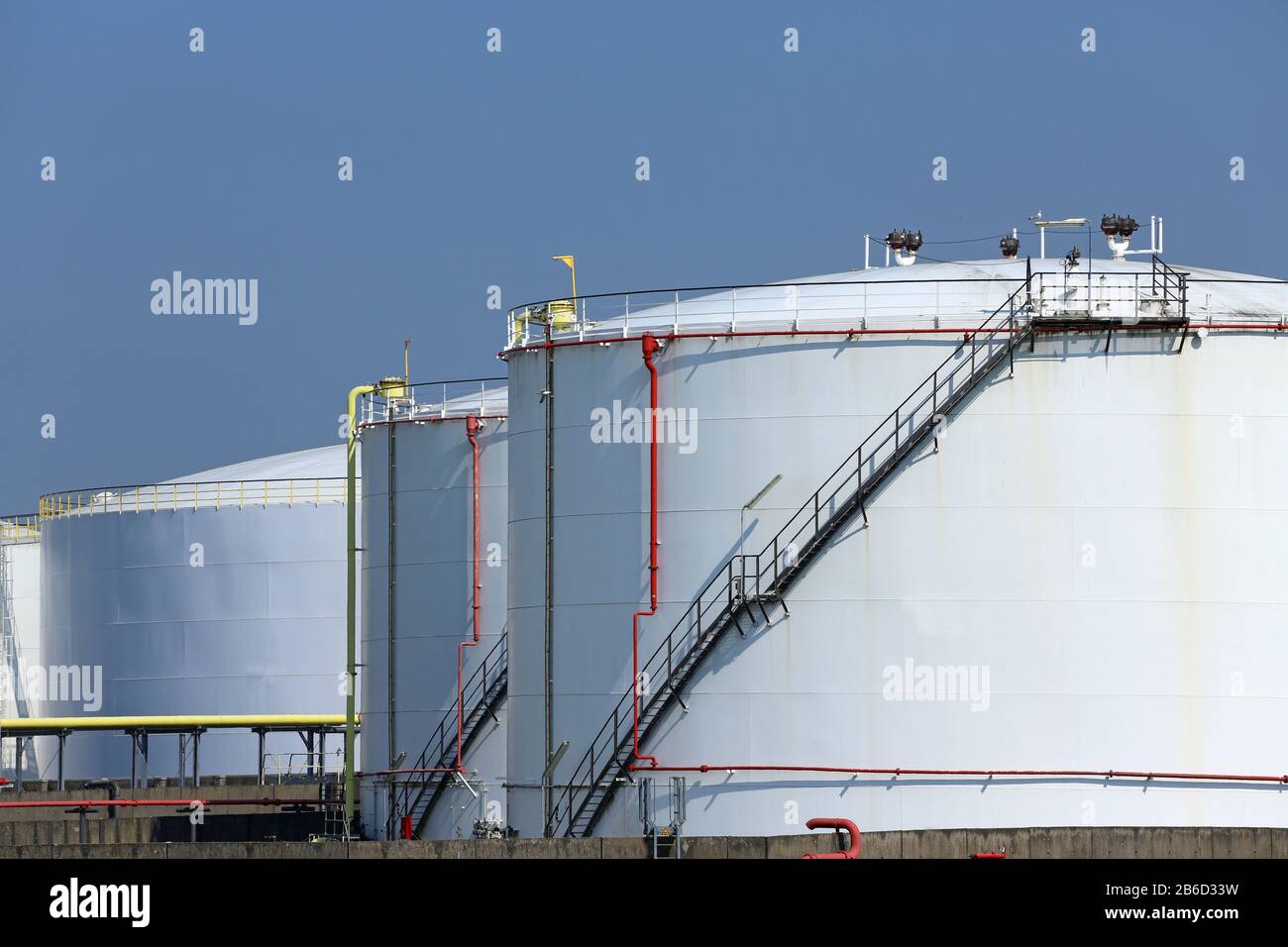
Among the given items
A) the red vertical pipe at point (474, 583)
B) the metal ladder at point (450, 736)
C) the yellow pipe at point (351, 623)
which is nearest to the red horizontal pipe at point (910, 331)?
the red vertical pipe at point (474, 583)

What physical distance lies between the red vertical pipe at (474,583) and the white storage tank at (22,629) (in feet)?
99.4

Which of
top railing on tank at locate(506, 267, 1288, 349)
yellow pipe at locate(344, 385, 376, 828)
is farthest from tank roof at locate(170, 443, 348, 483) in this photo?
top railing on tank at locate(506, 267, 1288, 349)

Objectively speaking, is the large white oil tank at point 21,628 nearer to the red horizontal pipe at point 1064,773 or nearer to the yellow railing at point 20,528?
the yellow railing at point 20,528

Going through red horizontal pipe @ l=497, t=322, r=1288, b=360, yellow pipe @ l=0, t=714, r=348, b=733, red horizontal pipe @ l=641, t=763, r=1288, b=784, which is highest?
red horizontal pipe @ l=497, t=322, r=1288, b=360

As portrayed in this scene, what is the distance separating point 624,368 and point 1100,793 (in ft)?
34.7

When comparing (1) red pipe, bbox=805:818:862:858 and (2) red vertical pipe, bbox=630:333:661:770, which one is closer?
(1) red pipe, bbox=805:818:862:858

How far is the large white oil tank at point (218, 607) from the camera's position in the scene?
6638 centimetres

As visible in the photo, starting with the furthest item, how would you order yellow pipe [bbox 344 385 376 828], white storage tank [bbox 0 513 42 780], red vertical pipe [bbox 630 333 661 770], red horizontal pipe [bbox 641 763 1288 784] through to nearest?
white storage tank [bbox 0 513 42 780]
yellow pipe [bbox 344 385 376 828]
red vertical pipe [bbox 630 333 661 770]
red horizontal pipe [bbox 641 763 1288 784]

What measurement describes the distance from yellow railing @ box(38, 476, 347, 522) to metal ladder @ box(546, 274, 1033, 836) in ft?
99.4

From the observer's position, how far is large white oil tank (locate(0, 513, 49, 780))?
7475cm

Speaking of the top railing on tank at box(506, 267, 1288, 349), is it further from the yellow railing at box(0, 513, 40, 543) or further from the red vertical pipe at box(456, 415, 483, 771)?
the yellow railing at box(0, 513, 40, 543)

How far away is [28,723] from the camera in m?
65.8

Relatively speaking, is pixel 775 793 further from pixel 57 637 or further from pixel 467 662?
pixel 57 637
